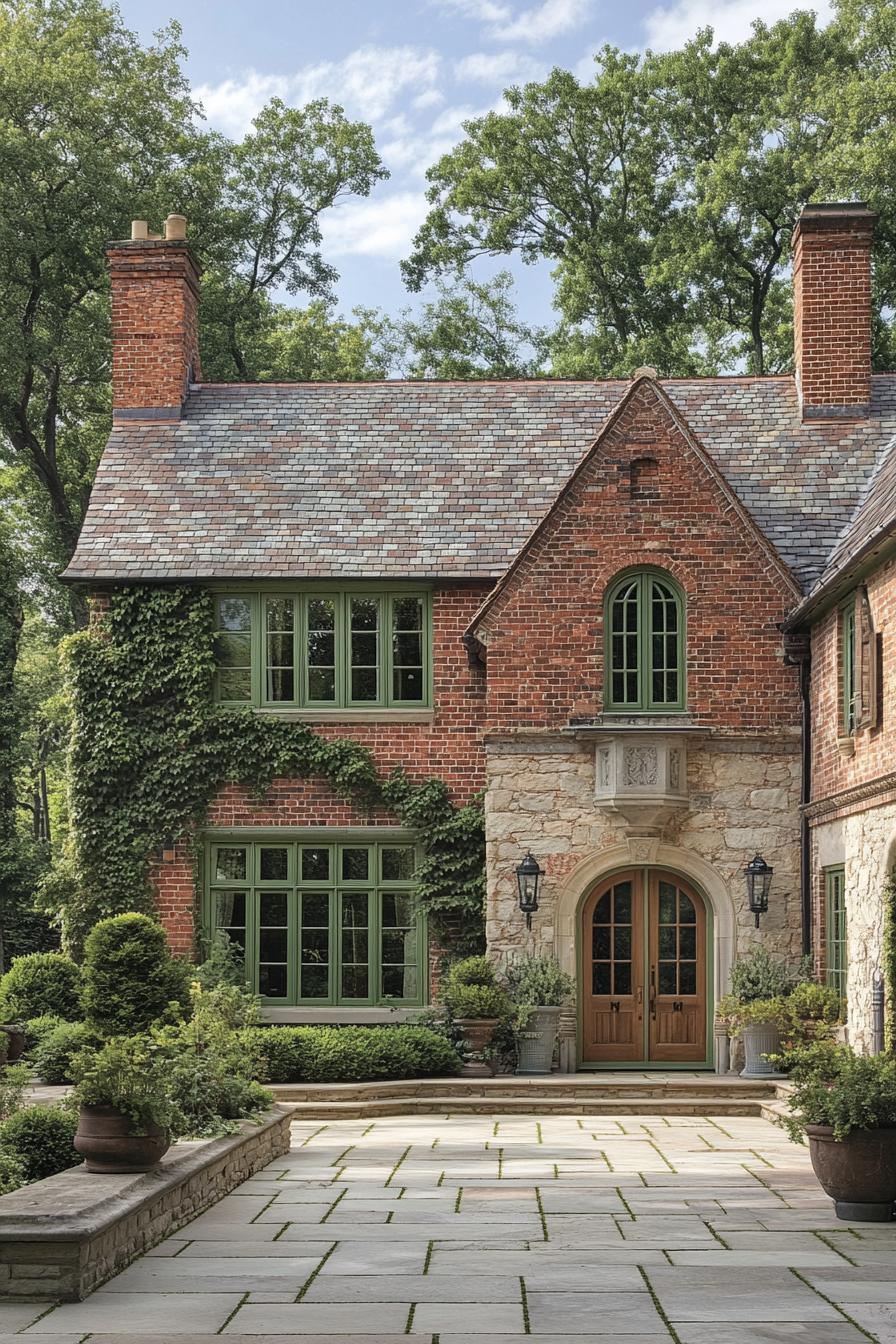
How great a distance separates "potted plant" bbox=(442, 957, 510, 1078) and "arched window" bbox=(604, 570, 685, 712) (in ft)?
11.4

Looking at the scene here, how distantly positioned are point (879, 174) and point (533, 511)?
12.8 metres

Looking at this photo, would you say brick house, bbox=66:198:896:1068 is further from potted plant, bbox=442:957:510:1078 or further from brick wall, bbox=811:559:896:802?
potted plant, bbox=442:957:510:1078

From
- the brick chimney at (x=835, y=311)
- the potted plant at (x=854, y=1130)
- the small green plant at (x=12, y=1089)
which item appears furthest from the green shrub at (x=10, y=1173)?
the brick chimney at (x=835, y=311)

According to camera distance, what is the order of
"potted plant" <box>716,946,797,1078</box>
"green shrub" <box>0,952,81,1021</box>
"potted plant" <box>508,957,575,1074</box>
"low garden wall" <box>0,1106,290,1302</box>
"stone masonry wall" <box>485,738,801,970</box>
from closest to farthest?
"low garden wall" <box>0,1106,290,1302</box>
"potted plant" <box>716,946,797,1078</box>
"potted plant" <box>508,957,575,1074</box>
"stone masonry wall" <box>485,738,801,970</box>
"green shrub" <box>0,952,81,1021</box>

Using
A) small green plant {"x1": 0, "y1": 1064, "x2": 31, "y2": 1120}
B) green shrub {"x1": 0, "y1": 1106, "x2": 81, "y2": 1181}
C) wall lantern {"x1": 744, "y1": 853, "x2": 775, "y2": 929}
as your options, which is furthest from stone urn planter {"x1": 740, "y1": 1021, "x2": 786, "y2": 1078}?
green shrub {"x1": 0, "y1": 1106, "x2": 81, "y2": 1181}

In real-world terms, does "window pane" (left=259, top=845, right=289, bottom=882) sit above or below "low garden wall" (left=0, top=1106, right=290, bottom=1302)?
above

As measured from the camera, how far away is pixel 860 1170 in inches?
411

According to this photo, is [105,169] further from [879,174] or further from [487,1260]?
[487,1260]

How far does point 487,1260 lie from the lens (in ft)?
30.5

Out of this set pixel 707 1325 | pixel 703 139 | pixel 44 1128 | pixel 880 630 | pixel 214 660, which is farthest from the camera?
pixel 703 139

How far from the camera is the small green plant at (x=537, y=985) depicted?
18.6m

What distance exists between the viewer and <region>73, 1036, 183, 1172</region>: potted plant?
32.0 ft

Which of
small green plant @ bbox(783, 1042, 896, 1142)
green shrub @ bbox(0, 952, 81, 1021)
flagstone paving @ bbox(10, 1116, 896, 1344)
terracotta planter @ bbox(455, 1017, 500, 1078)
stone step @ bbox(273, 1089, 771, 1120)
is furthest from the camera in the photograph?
green shrub @ bbox(0, 952, 81, 1021)

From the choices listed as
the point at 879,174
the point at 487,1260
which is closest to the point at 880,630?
the point at 487,1260
